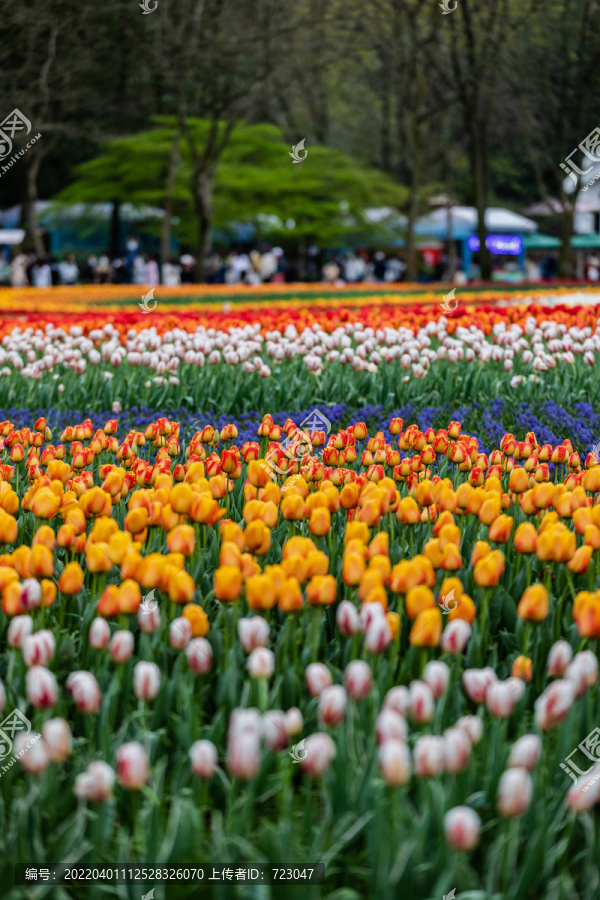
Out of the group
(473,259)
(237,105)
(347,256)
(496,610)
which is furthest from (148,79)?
(496,610)

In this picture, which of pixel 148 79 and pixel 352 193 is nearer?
pixel 352 193

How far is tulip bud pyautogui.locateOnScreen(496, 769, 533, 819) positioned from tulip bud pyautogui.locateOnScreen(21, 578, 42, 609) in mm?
1212

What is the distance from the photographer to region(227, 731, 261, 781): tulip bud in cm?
180

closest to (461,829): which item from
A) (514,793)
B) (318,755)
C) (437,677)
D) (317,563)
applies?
(514,793)

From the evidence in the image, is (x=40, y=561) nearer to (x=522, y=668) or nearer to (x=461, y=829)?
(x=522, y=668)

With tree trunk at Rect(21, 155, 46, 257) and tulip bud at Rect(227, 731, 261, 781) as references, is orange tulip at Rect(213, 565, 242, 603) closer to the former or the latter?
tulip bud at Rect(227, 731, 261, 781)

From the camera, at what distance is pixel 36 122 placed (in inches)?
992

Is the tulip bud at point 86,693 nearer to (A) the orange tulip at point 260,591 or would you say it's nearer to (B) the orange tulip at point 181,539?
(A) the orange tulip at point 260,591

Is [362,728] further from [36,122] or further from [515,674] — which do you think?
[36,122]

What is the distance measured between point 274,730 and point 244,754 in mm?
201

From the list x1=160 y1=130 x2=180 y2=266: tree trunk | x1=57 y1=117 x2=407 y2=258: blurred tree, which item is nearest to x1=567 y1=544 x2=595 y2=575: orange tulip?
x1=160 y1=130 x2=180 y2=266: tree trunk

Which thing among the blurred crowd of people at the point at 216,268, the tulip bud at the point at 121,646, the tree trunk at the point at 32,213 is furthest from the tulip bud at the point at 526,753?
the tree trunk at the point at 32,213

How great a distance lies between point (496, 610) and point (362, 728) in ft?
2.97

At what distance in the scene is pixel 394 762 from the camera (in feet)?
5.79
